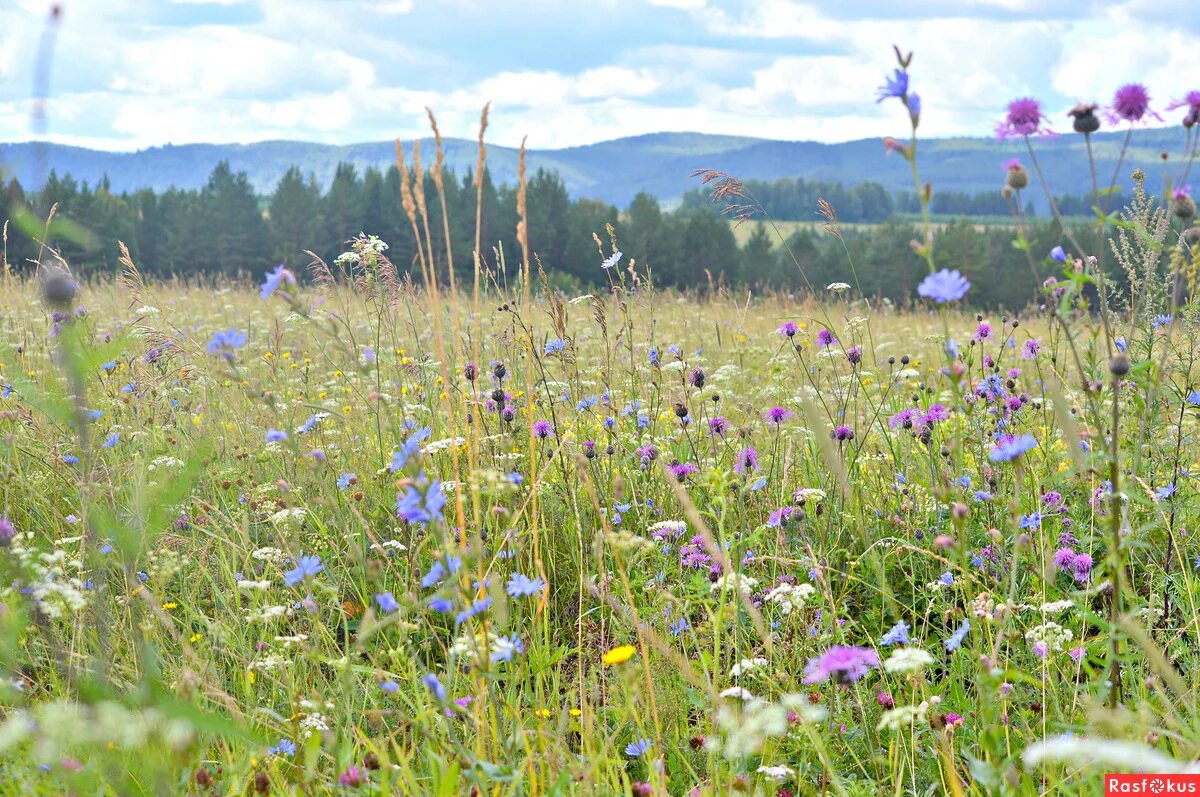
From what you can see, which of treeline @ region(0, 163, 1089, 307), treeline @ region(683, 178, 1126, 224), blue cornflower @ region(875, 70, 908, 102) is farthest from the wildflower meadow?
treeline @ region(683, 178, 1126, 224)

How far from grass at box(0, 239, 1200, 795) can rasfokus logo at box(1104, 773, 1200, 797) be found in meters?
0.09

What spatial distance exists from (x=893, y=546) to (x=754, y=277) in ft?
189

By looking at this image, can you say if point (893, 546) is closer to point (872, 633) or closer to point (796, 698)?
point (872, 633)

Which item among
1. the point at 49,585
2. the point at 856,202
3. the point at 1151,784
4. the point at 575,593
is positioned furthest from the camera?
the point at 856,202

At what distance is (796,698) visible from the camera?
1281mm

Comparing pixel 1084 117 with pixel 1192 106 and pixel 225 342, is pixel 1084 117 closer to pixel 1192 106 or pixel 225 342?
→ pixel 1192 106

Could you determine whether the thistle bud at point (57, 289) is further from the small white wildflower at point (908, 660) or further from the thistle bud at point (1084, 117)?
the thistle bud at point (1084, 117)

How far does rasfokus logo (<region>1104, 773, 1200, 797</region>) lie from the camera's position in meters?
1.48

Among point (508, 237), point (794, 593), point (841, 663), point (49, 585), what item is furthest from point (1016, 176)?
point (508, 237)

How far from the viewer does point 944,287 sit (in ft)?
4.73

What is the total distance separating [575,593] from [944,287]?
5.36ft

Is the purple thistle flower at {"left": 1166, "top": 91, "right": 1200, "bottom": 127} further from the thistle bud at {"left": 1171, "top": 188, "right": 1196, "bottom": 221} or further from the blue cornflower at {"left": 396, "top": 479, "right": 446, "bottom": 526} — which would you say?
the blue cornflower at {"left": 396, "top": 479, "right": 446, "bottom": 526}

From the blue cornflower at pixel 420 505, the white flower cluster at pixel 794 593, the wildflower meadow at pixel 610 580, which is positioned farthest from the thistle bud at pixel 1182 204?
the blue cornflower at pixel 420 505

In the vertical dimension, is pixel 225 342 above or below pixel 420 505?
above
